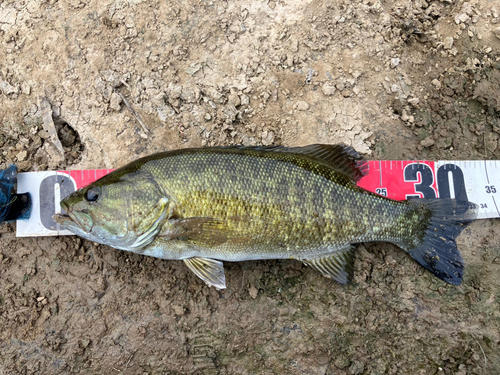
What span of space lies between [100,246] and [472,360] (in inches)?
155

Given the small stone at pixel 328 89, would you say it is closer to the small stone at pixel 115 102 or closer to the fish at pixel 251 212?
the fish at pixel 251 212

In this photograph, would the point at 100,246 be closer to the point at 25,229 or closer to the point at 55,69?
the point at 25,229

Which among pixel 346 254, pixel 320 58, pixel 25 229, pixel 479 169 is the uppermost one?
pixel 320 58

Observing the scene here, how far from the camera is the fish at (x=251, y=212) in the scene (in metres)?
2.95

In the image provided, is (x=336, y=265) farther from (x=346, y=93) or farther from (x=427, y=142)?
(x=346, y=93)

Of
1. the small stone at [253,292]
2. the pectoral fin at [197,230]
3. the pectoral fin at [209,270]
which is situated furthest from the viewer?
the small stone at [253,292]

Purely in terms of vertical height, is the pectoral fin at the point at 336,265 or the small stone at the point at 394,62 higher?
the small stone at the point at 394,62

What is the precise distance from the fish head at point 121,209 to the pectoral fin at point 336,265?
4.99 ft

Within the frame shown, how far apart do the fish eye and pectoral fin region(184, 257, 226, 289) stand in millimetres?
1004

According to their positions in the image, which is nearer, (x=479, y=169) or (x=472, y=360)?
(x=472, y=360)

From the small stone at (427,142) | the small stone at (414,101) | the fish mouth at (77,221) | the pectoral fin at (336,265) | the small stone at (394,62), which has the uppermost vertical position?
the small stone at (394,62)

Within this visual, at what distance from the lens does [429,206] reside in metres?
3.35

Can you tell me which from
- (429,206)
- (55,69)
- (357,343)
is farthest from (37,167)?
(429,206)

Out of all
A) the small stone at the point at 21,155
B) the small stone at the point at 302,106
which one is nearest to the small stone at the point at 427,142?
the small stone at the point at 302,106
